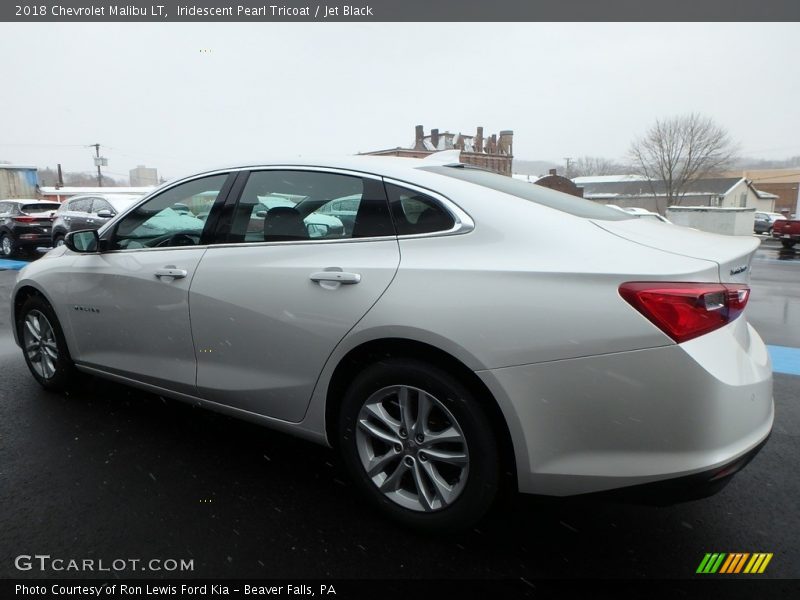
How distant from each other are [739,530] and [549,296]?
1394 mm

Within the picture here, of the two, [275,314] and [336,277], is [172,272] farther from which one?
[336,277]

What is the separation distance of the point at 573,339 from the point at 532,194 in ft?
3.04

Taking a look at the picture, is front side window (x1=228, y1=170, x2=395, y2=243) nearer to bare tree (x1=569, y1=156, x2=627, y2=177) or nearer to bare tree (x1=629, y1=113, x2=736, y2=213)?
bare tree (x1=629, y1=113, x2=736, y2=213)

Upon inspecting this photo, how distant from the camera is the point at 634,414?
1.83 m

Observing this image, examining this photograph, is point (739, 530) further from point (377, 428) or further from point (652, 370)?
point (377, 428)

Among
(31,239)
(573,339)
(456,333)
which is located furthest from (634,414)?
(31,239)

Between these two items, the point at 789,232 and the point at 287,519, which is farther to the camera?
the point at 789,232

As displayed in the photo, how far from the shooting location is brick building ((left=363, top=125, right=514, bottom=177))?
1904 inches

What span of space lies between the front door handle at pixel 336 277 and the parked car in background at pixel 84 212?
13.2 meters

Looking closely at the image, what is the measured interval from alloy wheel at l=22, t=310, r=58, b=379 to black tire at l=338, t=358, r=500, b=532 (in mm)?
2542

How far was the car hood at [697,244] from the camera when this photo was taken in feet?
6.55

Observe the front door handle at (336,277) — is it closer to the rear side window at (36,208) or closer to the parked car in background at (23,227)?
the parked car in background at (23,227)

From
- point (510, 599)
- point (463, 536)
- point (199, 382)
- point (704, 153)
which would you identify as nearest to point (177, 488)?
point (199, 382)

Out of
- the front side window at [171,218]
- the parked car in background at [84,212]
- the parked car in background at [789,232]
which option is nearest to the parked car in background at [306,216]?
the front side window at [171,218]
